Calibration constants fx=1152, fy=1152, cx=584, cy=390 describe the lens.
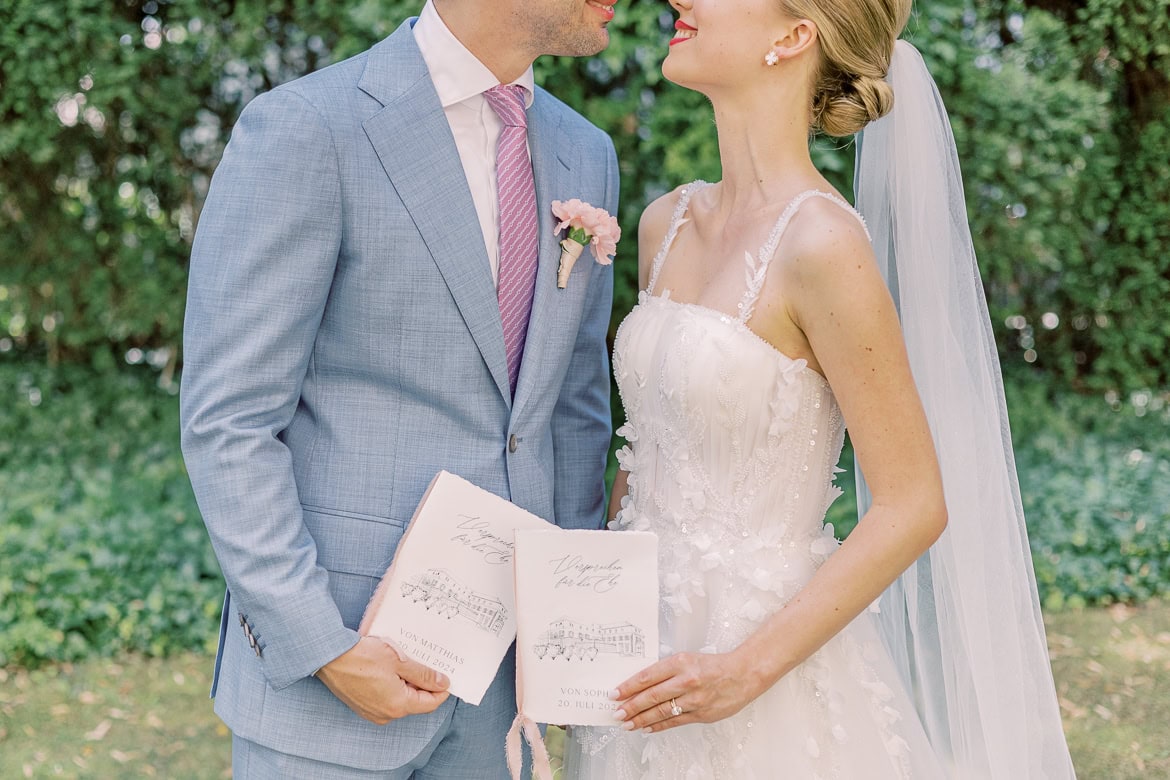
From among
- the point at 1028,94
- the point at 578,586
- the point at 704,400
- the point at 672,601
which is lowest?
the point at 1028,94

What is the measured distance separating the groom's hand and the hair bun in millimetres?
1343

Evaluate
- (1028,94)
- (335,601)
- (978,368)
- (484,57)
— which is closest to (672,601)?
(335,601)

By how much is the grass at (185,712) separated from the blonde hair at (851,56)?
120 inches

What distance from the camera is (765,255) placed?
7.01 feet

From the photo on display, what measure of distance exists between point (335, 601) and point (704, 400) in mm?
773

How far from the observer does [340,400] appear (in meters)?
2.11

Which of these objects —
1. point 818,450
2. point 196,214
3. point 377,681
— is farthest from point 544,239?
point 196,214

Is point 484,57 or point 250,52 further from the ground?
point 484,57

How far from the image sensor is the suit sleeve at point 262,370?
6.40 ft

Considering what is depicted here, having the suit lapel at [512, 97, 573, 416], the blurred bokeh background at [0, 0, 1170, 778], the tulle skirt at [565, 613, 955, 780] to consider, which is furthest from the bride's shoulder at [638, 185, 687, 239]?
the blurred bokeh background at [0, 0, 1170, 778]

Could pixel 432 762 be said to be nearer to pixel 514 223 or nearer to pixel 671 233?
pixel 514 223

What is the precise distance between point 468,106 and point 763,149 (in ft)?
1.95

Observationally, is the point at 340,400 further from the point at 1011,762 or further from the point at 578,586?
the point at 1011,762

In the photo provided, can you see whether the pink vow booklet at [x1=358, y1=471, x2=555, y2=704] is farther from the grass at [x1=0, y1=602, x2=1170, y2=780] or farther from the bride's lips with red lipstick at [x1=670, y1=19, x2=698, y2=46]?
the grass at [x1=0, y1=602, x2=1170, y2=780]
